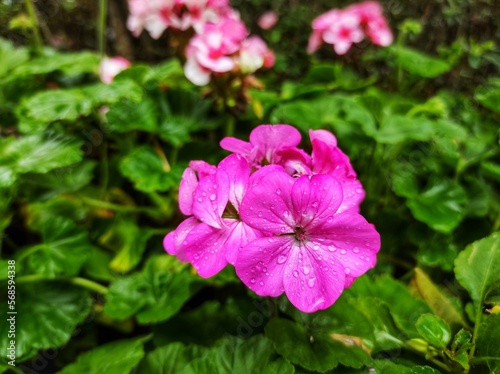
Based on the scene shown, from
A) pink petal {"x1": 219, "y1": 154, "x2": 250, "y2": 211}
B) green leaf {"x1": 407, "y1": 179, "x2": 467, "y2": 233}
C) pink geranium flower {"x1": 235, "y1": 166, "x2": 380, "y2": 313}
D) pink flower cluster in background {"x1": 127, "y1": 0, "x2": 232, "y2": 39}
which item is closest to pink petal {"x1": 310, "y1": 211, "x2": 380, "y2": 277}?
pink geranium flower {"x1": 235, "y1": 166, "x2": 380, "y2": 313}

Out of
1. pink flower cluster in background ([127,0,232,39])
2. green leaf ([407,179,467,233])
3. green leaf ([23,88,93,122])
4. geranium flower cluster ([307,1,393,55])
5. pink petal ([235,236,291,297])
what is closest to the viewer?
pink petal ([235,236,291,297])

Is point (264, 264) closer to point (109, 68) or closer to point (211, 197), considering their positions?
point (211, 197)

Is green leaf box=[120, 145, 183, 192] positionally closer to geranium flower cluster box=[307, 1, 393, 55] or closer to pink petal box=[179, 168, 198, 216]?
pink petal box=[179, 168, 198, 216]

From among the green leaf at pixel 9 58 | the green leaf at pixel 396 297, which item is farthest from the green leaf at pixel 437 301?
the green leaf at pixel 9 58

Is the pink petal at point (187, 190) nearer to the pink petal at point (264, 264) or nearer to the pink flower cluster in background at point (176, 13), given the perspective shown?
the pink petal at point (264, 264)

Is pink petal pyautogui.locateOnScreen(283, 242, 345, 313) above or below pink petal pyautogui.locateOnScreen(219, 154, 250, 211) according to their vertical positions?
below
